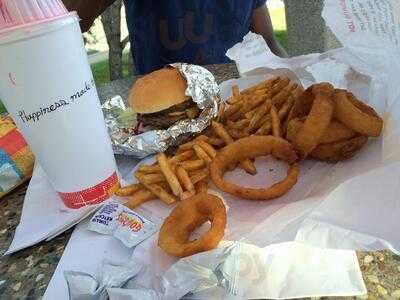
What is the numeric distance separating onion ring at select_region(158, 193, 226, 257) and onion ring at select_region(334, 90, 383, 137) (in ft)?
1.48

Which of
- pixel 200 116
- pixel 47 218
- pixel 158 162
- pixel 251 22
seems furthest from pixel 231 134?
pixel 251 22

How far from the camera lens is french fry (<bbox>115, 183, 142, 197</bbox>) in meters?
1.21

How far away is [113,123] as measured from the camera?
164 cm

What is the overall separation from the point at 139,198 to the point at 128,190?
0.14 ft

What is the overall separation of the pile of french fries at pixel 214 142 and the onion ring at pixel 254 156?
35 mm

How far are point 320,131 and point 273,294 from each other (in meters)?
→ 0.54

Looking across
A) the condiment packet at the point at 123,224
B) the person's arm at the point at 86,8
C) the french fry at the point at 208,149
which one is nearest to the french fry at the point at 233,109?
the french fry at the point at 208,149

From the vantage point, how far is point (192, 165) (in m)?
1.26

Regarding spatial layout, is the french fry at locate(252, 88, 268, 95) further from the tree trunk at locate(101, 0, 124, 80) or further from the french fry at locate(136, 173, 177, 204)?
the tree trunk at locate(101, 0, 124, 80)

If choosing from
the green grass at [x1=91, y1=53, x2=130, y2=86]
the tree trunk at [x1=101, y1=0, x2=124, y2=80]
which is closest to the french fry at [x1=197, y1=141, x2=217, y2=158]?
the tree trunk at [x1=101, y1=0, x2=124, y2=80]

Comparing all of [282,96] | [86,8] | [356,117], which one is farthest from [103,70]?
[356,117]

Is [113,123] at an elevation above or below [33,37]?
below

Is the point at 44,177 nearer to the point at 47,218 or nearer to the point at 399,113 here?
the point at 47,218

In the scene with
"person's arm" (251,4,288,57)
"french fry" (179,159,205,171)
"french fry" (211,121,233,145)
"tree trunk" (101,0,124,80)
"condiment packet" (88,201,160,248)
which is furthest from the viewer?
"tree trunk" (101,0,124,80)
